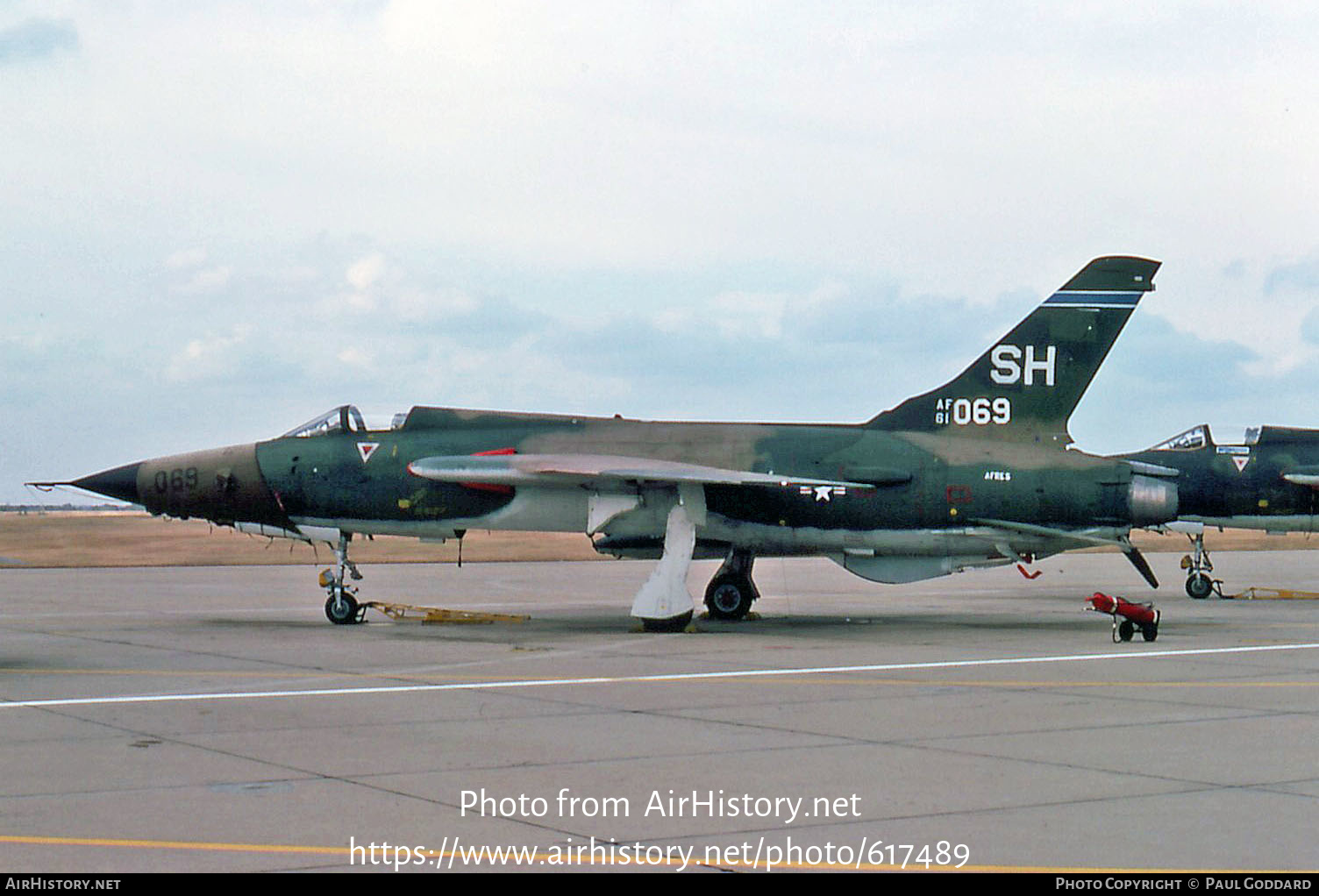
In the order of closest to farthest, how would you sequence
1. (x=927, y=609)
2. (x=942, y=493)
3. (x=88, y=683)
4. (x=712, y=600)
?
(x=88, y=683) < (x=942, y=493) < (x=712, y=600) < (x=927, y=609)

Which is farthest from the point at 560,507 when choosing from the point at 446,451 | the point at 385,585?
the point at 385,585

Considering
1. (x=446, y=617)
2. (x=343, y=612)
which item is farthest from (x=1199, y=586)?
(x=343, y=612)

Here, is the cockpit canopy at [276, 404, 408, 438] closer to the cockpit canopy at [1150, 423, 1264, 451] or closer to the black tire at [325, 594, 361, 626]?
the black tire at [325, 594, 361, 626]

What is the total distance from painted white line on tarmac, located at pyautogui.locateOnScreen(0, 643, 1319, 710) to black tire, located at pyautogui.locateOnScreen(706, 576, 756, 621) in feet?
21.0

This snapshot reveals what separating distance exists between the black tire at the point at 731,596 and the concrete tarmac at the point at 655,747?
1756mm

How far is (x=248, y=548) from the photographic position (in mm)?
47625

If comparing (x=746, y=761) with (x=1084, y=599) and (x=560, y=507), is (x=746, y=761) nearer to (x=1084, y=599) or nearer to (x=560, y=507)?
(x=560, y=507)

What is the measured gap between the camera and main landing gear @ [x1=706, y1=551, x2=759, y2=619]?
21438 millimetres

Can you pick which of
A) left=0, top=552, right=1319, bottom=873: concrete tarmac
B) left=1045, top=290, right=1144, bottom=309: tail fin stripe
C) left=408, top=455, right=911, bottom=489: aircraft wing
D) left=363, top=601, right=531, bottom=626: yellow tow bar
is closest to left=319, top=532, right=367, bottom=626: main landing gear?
left=363, top=601, right=531, bottom=626: yellow tow bar

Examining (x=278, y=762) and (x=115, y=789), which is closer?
(x=115, y=789)

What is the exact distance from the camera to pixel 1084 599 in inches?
1034

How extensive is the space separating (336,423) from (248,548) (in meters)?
27.9

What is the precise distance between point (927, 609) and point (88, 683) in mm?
14221

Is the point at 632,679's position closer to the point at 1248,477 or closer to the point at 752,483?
the point at 752,483
